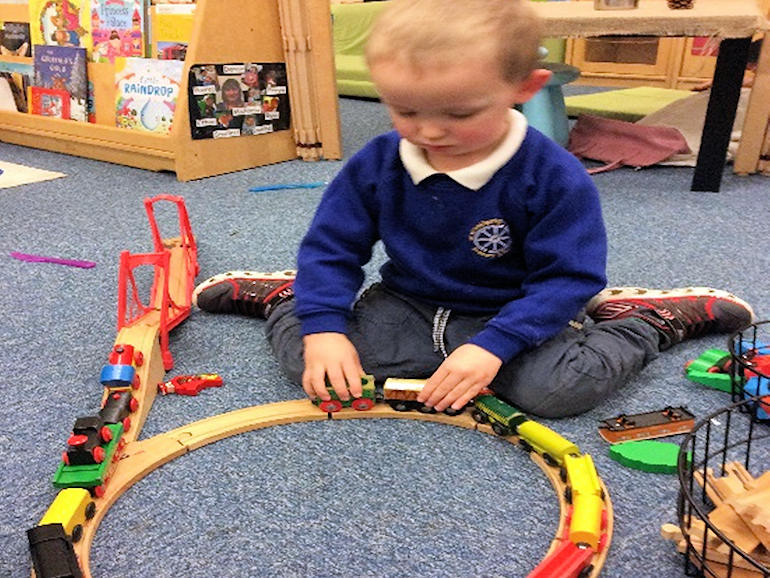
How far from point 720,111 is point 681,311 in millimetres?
766

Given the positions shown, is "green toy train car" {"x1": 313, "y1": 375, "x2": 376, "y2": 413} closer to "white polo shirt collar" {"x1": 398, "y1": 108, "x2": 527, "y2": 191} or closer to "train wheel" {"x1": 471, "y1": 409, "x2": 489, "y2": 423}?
"train wheel" {"x1": 471, "y1": 409, "x2": 489, "y2": 423}

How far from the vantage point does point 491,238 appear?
78cm

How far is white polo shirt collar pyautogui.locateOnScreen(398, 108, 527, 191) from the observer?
752mm

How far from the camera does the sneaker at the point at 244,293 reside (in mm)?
1013

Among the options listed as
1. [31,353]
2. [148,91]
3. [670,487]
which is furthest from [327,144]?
[670,487]

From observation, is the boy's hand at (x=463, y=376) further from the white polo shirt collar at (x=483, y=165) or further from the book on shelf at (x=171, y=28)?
the book on shelf at (x=171, y=28)

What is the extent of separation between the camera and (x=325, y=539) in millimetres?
620

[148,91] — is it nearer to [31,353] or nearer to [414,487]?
Result: [31,353]

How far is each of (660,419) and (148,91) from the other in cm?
151

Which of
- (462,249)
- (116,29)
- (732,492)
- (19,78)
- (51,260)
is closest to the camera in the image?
(732,492)

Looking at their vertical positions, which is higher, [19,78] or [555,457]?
[19,78]

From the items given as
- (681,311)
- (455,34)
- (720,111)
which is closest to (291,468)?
(455,34)

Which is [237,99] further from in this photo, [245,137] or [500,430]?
[500,430]

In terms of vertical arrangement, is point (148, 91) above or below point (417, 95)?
below
